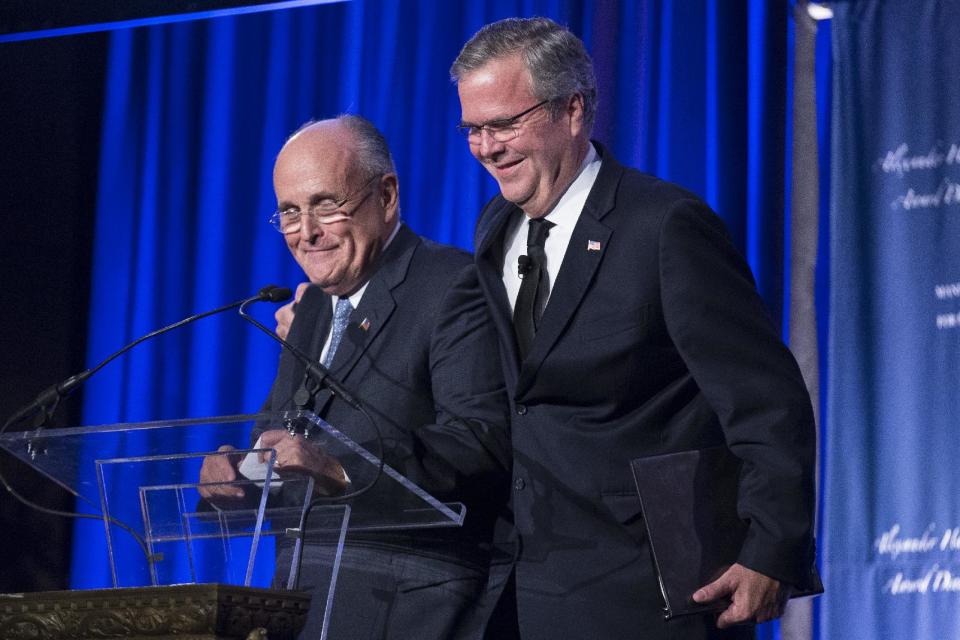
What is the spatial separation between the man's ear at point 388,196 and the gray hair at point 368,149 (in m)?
0.02

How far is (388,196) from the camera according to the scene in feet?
9.26

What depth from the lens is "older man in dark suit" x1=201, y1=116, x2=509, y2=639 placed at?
2.27m

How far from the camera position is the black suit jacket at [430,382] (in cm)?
230

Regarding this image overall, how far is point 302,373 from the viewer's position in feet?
8.84

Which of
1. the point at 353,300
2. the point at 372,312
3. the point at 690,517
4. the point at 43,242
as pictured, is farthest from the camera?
the point at 43,242

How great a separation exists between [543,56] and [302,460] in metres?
0.97

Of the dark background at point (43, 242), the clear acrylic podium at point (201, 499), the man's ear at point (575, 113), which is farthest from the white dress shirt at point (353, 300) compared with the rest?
the dark background at point (43, 242)

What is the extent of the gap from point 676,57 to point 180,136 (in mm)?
1866

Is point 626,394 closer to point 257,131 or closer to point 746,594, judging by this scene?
point 746,594

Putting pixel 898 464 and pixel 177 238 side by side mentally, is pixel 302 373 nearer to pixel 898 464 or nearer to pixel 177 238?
pixel 898 464

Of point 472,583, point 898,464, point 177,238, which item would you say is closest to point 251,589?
point 472,583

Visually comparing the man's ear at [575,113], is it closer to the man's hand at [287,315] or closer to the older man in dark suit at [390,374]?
the older man in dark suit at [390,374]

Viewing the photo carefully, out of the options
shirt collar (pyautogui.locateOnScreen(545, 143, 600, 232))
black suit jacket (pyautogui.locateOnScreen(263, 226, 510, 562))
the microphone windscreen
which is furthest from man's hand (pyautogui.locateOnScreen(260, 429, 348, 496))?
shirt collar (pyautogui.locateOnScreen(545, 143, 600, 232))

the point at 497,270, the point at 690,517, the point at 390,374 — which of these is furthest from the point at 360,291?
the point at 690,517
